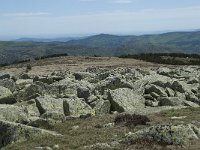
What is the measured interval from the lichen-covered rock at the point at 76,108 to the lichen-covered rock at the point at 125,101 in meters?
1.80

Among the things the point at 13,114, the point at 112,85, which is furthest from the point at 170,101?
the point at 13,114

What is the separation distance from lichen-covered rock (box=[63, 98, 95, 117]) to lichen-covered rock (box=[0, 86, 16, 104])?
610 centimetres

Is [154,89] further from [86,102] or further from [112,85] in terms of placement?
[86,102]

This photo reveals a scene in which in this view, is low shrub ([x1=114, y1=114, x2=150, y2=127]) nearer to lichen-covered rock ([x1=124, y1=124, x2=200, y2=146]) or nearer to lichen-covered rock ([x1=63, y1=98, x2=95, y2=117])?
lichen-covered rock ([x1=124, y1=124, x2=200, y2=146])

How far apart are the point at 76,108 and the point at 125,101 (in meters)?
3.66

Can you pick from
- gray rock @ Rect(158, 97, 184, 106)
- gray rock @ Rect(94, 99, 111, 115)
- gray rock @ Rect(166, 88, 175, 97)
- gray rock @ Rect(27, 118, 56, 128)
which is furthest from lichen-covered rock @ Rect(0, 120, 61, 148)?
gray rock @ Rect(166, 88, 175, 97)

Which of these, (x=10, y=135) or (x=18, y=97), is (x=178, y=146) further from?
(x=18, y=97)

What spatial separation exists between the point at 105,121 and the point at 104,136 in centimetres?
390

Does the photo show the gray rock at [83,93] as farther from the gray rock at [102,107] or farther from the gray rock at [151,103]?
the gray rock at [151,103]

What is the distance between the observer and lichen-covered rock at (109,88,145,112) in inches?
1045

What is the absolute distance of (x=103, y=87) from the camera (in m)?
33.2

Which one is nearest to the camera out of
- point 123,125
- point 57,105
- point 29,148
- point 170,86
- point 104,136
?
point 29,148

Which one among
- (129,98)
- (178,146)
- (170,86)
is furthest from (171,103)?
(178,146)

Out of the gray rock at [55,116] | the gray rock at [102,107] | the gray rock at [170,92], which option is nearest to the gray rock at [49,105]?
the gray rock at [55,116]
